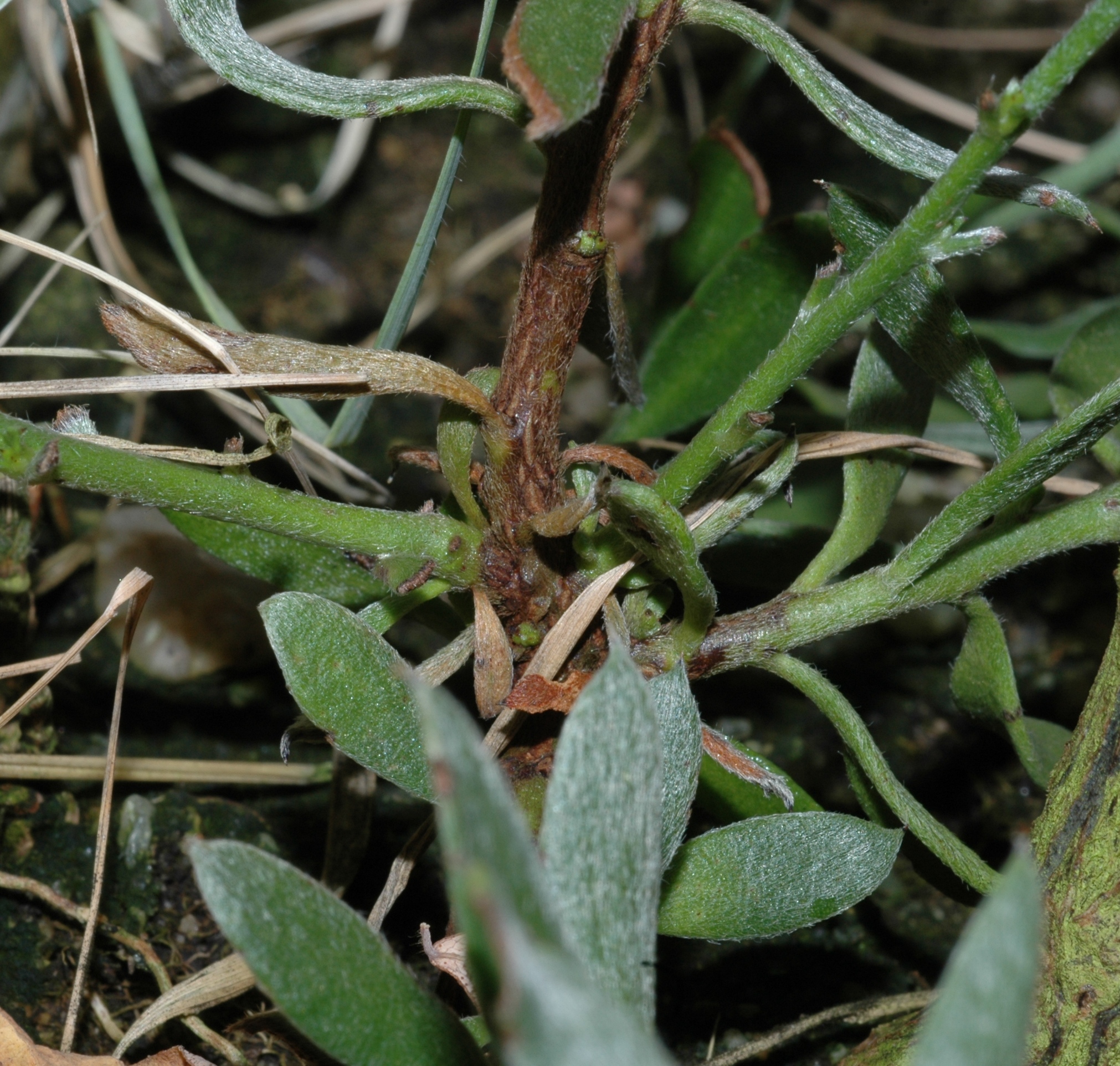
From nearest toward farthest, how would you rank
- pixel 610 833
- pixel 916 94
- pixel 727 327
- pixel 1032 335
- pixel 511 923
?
1. pixel 511 923
2. pixel 610 833
3. pixel 727 327
4. pixel 1032 335
5. pixel 916 94

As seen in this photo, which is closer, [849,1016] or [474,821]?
[474,821]

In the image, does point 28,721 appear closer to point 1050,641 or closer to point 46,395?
point 46,395

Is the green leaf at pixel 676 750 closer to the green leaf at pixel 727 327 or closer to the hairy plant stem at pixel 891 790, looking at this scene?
the hairy plant stem at pixel 891 790

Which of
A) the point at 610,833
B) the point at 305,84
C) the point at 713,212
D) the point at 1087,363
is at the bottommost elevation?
the point at 610,833

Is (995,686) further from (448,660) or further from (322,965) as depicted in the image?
(322,965)

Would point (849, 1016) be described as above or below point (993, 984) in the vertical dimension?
below

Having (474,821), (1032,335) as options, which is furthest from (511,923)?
(1032,335)

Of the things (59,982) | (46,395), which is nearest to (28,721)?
(59,982)

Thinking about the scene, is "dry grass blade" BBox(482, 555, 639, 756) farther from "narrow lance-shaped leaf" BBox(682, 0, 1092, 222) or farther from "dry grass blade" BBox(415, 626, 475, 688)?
"narrow lance-shaped leaf" BBox(682, 0, 1092, 222)
